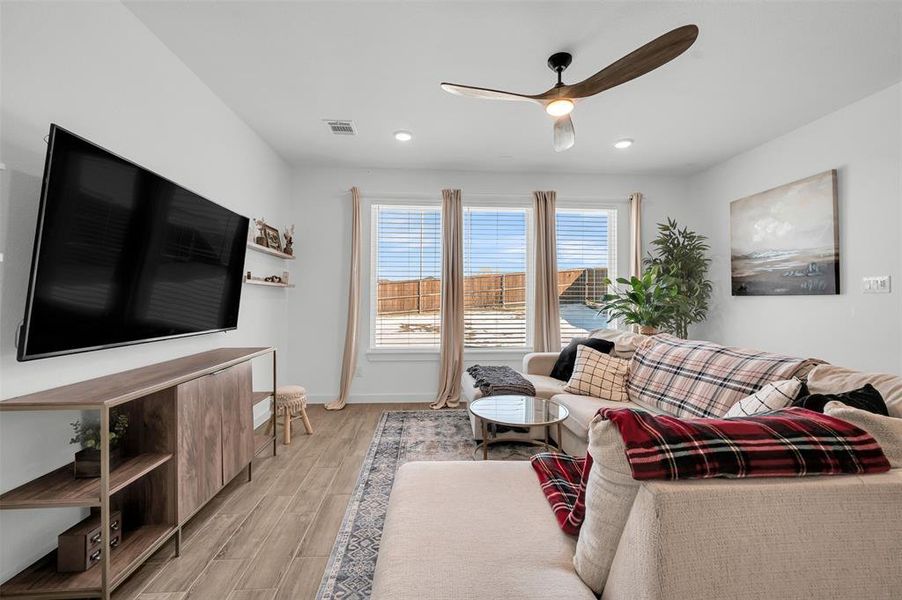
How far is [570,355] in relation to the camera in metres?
3.63

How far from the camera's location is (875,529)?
851mm

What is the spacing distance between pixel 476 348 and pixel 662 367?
7.36 feet

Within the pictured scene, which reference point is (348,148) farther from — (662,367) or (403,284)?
(662,367)

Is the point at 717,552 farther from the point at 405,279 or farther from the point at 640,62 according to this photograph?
the point at 405,279

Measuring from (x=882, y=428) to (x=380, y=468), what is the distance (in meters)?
2.54

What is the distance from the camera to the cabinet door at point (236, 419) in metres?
2.27

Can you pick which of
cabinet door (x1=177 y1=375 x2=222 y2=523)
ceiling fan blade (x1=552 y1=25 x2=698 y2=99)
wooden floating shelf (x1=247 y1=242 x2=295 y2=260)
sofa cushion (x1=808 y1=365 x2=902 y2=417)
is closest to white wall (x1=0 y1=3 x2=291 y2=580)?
cabinet door (x1=177 y1=375 x2=222 y2=523)

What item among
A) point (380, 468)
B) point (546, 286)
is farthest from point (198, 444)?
point (546, 286)

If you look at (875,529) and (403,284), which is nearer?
(875,529)

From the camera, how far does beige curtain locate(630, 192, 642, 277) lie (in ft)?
15.7

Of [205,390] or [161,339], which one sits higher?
[161,339]

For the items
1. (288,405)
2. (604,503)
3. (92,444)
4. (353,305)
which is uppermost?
(353,305)

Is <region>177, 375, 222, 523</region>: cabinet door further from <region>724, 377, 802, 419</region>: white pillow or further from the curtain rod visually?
the curtain rod

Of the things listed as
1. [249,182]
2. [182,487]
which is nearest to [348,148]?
[249,182]
